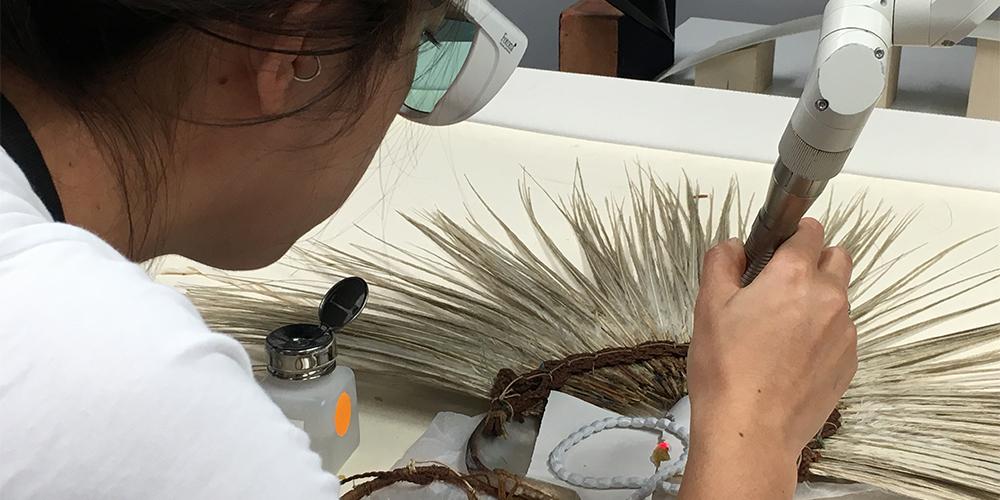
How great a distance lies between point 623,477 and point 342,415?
0.68ft

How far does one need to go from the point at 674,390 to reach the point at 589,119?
1.69 ft

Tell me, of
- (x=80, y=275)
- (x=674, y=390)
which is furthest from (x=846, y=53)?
(x=80, y=275)

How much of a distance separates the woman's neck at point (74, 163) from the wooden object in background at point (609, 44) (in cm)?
129

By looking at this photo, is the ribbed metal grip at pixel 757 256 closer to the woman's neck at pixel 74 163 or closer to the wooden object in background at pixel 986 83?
the woman's neck at pixel 74 163

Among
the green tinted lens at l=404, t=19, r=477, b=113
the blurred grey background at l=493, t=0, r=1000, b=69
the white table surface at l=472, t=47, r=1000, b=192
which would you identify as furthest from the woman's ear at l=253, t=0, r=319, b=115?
the blurred grey background at l=493, t=0, r=1000, b=69

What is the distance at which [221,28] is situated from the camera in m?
0.55

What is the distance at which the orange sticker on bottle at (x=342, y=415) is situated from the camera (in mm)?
817

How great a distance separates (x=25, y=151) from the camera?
0.54m

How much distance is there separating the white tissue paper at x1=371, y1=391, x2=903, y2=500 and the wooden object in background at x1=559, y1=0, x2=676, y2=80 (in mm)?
1066

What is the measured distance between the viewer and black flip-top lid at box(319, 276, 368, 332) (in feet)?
2.78

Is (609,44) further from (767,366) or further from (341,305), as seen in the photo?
(767,366)

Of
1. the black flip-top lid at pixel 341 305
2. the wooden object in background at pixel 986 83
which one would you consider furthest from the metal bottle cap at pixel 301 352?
the wooden object in background at pixel 986 83

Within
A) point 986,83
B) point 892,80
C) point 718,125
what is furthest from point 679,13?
point 718,125

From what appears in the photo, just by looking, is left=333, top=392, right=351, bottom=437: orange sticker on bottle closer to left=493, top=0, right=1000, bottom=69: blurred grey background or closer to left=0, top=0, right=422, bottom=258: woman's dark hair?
left=0, top=0, right=422, bottom=258: woman's dark hair
